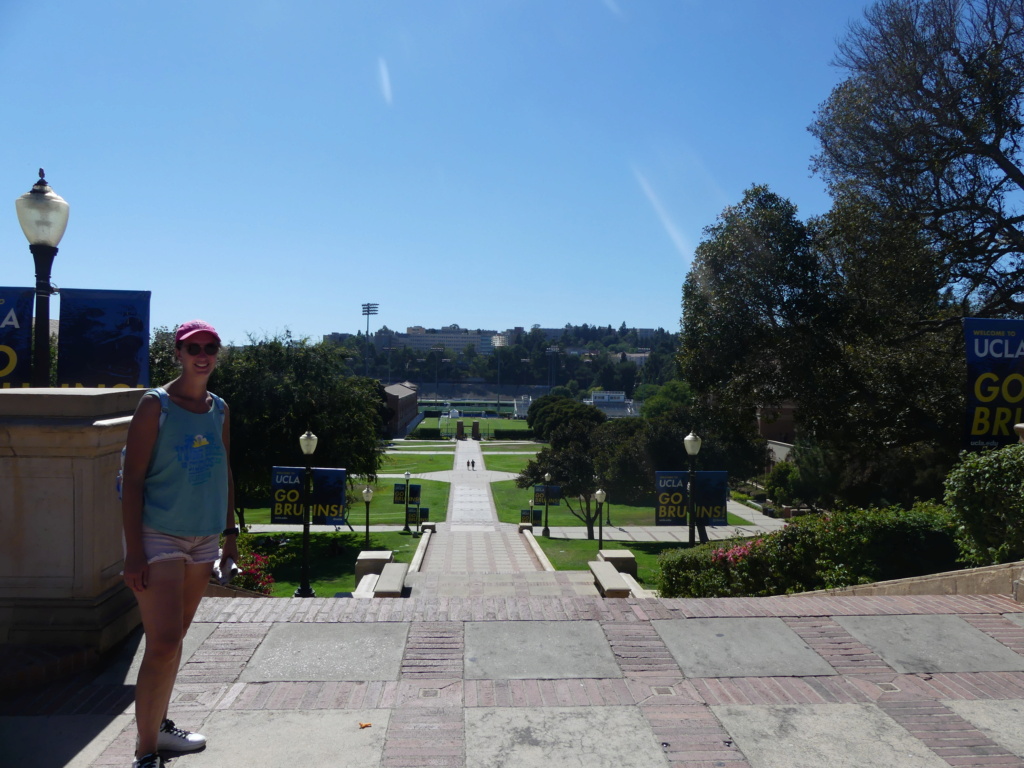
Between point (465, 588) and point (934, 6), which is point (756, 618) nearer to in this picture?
point (465, 588)

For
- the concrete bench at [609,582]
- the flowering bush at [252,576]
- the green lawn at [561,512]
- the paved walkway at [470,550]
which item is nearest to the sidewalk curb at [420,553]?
the paved walkway at [470,550]

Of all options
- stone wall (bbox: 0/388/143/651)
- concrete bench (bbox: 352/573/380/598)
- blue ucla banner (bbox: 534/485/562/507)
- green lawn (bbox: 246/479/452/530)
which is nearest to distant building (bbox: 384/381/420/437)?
green lawn (bbox: 246/479/452/530)

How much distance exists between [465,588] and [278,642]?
8.91 metres

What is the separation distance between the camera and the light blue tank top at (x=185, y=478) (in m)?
3.00

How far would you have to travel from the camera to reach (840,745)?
3.30 m

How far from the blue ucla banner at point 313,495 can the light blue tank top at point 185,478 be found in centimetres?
1756

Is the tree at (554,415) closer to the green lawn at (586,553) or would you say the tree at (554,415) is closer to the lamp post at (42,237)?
the green lawn at (586,553)

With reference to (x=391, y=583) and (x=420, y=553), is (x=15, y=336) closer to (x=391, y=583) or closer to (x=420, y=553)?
(x=391, y=583)

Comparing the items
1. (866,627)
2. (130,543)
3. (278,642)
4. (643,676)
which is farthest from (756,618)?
(130,543)

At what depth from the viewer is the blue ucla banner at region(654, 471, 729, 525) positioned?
1895 cm

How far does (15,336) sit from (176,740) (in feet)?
19.3

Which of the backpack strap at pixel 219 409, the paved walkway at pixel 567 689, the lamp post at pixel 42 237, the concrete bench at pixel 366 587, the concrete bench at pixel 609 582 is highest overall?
the lamp post at pixel 42 237

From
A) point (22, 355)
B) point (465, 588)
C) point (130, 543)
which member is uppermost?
point (22, 355)

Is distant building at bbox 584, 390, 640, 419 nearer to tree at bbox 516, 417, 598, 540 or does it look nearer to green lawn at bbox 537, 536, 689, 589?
tree at bbox 516, 417, 598, 540
